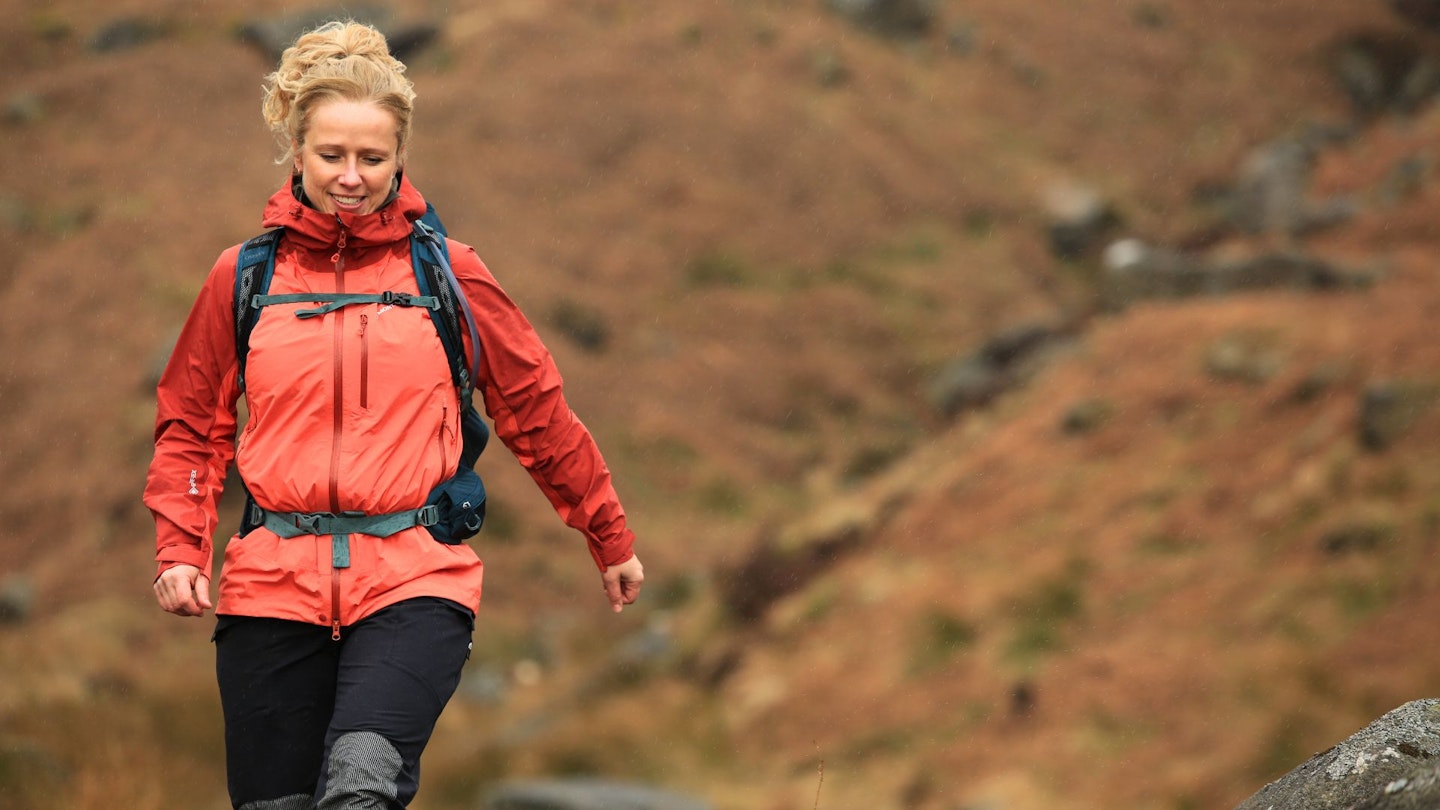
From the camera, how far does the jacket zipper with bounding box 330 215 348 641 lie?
129 inches

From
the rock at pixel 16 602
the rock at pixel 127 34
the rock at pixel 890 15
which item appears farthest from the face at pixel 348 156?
the rock at pixel 890 15

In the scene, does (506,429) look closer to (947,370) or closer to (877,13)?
(947,370)

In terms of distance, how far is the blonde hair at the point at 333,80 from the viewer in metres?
3.39

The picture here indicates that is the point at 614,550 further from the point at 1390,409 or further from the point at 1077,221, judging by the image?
the point at 1077,221

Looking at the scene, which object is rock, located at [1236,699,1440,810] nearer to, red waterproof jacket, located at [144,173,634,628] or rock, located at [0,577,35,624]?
red waterproof jacket, located at [144,173,634,628]

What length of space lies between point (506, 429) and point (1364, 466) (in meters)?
10.5

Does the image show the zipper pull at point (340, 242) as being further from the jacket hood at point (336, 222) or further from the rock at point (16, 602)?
the rock at point (16, 602)

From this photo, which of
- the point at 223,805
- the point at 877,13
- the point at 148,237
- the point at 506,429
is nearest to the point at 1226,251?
the point at 877,13

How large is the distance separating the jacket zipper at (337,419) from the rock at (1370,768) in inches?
84.8

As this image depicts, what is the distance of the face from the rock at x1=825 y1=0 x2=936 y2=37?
104 ft

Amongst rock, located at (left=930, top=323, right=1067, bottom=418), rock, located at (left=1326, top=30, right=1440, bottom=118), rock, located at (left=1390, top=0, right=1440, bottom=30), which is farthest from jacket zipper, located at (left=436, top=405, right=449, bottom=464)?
rock, located at (left=1390, top=0, right=1440, bottom=30)

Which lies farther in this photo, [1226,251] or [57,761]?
[1226,251]

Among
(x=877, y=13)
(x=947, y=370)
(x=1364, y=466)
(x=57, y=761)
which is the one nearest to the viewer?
(x=57, y=761)

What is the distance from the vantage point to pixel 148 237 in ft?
75.8
